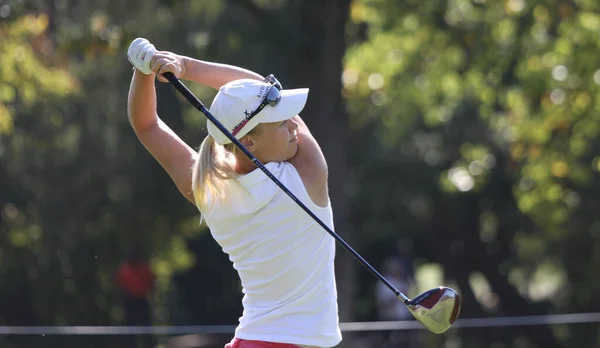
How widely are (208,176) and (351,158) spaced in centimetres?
1149

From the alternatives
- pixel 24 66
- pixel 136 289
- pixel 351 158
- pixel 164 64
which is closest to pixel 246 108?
pixel 164 64

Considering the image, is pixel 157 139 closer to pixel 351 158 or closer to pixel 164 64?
pixel 164 64

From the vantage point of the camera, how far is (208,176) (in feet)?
9.89

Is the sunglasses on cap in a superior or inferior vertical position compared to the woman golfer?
superior

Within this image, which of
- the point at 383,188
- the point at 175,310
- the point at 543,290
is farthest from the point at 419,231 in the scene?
the point at 175,310

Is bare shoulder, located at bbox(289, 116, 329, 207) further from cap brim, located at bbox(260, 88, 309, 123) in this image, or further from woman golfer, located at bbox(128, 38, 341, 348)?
cap brim, located at bbox(260, 88, 309, 123)

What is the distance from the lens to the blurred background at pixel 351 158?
9.36 metres

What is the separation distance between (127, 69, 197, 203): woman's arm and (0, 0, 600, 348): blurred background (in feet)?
15.4

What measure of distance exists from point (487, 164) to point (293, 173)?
954 centimetres

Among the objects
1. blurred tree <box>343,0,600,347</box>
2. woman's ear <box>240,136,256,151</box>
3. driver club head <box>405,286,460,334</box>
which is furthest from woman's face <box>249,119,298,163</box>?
blurred tree <box>343,0,600,347</box>

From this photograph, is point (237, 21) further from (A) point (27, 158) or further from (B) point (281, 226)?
(B) point (281, 226)

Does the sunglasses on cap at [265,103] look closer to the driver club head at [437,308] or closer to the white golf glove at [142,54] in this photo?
the white golf glove at [142,54]

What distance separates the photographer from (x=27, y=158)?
12.3m

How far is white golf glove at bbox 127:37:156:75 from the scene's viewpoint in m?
3.29
